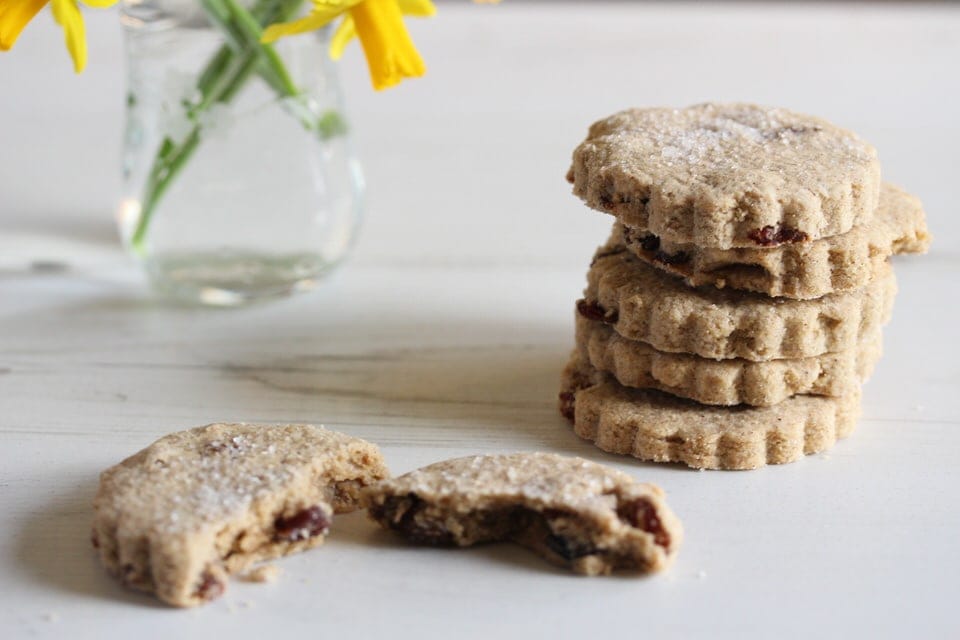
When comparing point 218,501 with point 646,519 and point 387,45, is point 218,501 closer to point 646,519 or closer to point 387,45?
point 646,519

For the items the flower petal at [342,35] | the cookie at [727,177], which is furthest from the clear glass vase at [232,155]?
the cookie at [727,177]

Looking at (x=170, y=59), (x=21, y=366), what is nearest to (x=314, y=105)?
(x=170, y=59)

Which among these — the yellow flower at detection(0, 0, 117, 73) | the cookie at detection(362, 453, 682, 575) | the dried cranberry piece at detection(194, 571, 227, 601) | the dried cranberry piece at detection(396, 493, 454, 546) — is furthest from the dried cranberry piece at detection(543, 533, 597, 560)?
the yellow flower at detection(0, 0, 117, 73)

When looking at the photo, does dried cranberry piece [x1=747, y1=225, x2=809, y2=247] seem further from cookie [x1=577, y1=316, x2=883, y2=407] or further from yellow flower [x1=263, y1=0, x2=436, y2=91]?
yellow flower [x1=263, y1=0, x2=436, y2=91]

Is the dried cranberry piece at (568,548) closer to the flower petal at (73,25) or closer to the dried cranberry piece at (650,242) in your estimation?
the dried cranberry piece at (650,242)

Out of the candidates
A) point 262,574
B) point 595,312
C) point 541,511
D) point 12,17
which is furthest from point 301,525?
point 12,17

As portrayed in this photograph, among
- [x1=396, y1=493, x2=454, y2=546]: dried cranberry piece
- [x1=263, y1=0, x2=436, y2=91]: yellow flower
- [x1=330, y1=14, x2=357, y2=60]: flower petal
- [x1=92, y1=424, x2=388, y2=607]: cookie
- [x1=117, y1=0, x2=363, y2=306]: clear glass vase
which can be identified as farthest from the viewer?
[x1=117, y1=0, x2=363, y2=306]: clear glass vase
